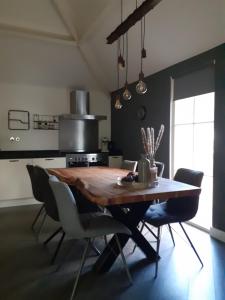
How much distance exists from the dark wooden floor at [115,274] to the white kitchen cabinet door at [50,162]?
5.68 feet

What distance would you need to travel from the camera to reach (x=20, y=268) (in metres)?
2.44

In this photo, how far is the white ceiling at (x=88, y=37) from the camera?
3121 mm

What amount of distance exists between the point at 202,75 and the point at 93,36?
6.43ft

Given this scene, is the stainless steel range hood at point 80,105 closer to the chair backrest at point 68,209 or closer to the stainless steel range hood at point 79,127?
the stainless steel range hood at point 79,127

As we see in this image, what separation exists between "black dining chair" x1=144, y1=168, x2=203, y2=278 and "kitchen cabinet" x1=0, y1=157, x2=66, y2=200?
2.57 meters

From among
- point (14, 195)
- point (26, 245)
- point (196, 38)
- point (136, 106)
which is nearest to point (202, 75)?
point (196, 38)

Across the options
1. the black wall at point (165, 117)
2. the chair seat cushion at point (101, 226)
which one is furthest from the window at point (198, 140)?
the chair seat cushion at point (101, 226)

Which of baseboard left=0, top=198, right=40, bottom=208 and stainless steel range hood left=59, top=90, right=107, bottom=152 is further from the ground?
stainless steel range hood left=59, top=90, right=107, bottom=152

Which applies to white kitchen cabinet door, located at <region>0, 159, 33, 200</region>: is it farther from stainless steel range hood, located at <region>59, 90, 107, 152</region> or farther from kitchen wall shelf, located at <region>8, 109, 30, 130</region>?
stainless steel range hood, located at <region>59, 90, 107, 152</region>

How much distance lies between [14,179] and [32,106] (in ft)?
5.26

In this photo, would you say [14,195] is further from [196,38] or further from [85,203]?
[196,38]

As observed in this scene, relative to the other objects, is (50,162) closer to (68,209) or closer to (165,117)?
(165,117)

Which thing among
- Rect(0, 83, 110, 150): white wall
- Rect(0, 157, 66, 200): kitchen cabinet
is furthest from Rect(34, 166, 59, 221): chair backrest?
Rect(0, 83, 110, 150): white wall

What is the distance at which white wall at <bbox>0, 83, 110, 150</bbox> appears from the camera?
5121mm
